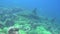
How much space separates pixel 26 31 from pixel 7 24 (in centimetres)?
221

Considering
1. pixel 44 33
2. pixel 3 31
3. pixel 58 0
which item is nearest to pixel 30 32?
pixel 44 33

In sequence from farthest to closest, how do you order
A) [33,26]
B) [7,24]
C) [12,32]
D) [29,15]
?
1. [29,15]
2. [33,26]
3. [7,24]
4. [12,32]

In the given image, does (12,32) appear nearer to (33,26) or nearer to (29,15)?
(33,26)

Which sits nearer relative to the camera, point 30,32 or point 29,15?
point 30,32

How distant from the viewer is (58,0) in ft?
316

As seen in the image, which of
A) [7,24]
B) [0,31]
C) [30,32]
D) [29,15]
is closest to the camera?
[0,31]

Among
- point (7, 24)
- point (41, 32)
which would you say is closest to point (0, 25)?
point (7, 24)

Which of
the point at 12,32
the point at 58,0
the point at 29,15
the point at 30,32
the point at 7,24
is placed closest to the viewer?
the point at 12,32

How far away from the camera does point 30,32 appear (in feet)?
45.1

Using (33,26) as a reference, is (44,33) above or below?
below

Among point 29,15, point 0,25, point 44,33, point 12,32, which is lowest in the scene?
point 12,32

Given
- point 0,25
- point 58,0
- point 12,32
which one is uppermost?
point 58,0

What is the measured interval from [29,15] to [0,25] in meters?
9.32

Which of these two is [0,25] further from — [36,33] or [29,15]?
[29,15]
